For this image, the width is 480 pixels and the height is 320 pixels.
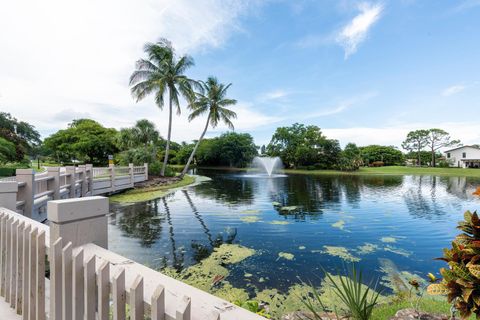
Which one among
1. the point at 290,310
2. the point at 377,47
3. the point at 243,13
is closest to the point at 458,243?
the point at 290,310

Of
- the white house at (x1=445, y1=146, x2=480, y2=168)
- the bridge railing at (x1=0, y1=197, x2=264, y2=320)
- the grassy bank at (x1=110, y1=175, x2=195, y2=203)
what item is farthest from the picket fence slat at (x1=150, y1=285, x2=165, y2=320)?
the white house at (x1=445, y1=146, x2=480, y2=168)

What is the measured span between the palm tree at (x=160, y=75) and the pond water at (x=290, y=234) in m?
11.5

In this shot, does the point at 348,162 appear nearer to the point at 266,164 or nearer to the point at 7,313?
the point at 266,164

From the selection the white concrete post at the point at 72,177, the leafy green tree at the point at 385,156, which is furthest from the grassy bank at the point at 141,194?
the leafy green tree at the point at 385,156

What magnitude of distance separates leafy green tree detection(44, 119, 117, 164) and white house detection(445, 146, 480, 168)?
202ft

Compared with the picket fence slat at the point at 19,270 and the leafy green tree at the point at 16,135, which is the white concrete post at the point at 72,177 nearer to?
the picket fence slat at the point at 19,270

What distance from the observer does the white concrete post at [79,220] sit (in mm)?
1278

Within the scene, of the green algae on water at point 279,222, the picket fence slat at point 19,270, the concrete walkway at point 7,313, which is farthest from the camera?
the green algae on water at point 279,222

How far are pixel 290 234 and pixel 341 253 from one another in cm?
164

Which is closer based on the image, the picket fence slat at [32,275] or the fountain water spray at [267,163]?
the picket fence slat at [32,275]

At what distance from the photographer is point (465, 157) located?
4466cm

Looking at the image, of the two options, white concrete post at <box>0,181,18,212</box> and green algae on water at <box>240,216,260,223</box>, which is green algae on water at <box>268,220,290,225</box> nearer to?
green algae on water at <box>240,216,260,223</box>

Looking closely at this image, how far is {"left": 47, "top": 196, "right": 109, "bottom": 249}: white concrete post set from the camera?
4.19 ft

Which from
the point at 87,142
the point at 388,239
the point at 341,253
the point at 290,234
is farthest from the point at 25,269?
the point at 87,142
